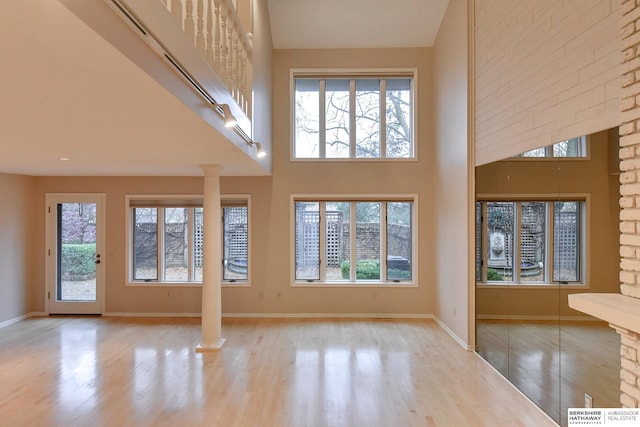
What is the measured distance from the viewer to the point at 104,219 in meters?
6.26

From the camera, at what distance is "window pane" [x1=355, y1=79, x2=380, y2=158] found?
254 inches

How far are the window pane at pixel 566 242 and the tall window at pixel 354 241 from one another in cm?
342

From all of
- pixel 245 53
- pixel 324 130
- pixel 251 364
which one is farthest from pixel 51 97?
pixel 324 130

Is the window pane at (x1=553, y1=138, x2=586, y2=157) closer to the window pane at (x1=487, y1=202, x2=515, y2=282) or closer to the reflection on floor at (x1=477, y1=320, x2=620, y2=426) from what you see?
the window pane at (x1=487, y1=202, x2=515, y2=282)

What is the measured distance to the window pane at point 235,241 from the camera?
630 cm

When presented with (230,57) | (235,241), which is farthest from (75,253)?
(230,57)

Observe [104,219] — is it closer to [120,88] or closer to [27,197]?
[27,197]

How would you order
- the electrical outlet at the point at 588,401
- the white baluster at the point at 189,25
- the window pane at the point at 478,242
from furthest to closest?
1. the window pane at the point at 478,242
2. the electrical outlet at the point at 588,401
3. the white baluster at the point at 189,25

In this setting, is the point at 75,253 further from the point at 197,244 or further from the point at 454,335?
the point at 454,335

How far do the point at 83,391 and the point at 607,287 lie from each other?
4579mm

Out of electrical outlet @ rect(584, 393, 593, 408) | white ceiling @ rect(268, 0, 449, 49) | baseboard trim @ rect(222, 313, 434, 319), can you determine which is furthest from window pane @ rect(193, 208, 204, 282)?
electrical outlet @ rect(584, 393, 593, 408)

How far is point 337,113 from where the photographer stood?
652 cm

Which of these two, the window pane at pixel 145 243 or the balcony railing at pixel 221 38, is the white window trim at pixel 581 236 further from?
the window pane at pixel 145 243

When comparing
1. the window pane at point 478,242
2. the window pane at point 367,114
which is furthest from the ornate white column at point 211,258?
the window pane at point 478,242
